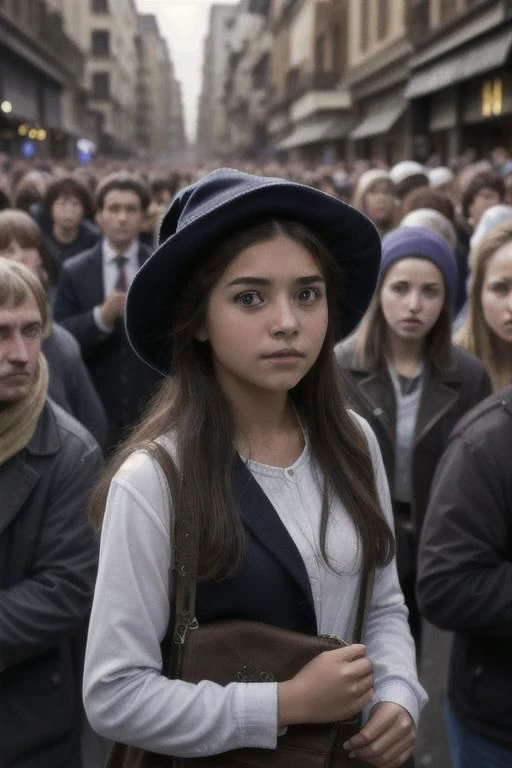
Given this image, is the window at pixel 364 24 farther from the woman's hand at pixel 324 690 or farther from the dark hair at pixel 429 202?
the woman's hand at pixel 324 690

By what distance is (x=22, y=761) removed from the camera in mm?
2834

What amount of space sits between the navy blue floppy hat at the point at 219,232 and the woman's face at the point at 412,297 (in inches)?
71.3

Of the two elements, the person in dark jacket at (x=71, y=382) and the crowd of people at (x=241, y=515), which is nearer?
the crowd of people at (x=241, y=515)

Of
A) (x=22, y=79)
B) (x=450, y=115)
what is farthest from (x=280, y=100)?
(x=450, y=115)

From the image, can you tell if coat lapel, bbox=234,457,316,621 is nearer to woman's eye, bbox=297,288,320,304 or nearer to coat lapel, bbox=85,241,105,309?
woman's eye, bbox=297,288,320,304

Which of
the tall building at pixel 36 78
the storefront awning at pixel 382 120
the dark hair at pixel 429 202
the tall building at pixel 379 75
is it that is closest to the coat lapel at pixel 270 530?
the dark hair at pixel 429 202

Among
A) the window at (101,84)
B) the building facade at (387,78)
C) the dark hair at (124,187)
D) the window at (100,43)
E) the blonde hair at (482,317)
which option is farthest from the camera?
the window at (100,43)

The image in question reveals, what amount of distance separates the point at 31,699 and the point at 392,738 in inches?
44.6

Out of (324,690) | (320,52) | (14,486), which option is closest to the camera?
(324,690)

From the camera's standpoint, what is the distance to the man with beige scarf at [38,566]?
2.78 meters

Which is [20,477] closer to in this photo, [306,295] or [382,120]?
[306,295]

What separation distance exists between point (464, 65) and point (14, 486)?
65.1 ft

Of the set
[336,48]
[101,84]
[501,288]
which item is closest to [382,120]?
[336,48]

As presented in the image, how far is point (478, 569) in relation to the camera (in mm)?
2604
